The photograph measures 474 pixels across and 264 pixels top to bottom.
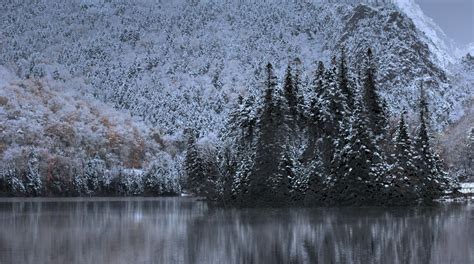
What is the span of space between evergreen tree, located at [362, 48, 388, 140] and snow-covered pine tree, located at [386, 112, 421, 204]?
213 centimetres

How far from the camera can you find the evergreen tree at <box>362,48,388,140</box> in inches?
2611

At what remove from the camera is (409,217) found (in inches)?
1967

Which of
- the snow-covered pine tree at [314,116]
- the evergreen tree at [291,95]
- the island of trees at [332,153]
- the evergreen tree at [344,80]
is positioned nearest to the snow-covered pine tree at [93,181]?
the island of trees at [332,153]

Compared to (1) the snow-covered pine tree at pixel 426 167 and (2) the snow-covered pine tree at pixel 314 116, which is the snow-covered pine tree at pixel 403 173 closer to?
(1) the snow-covered pine tree at pixel 426 167

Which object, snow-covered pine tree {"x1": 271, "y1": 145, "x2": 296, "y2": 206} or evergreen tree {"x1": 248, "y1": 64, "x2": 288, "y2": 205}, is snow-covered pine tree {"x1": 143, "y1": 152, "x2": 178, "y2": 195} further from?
snow-covered pine tree {"x1": 271, "y1": 145, "x2": 296, "y2": 206}

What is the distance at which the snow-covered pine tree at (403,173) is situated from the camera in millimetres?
63156

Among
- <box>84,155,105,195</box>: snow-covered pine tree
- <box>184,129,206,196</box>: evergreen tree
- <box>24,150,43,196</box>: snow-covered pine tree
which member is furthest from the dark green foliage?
<box>84,155,105,195</box>: snow-covered pine tree

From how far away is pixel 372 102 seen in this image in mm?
67312

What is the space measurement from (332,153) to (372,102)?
25.5 ft

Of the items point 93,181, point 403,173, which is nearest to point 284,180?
point 403,173

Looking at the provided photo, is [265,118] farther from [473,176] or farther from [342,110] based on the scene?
[473,176]

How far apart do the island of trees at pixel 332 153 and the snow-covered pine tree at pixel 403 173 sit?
0.10 m

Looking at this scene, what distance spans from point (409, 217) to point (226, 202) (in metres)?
28.6

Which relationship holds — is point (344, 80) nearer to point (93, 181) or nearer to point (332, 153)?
point (332, 153)
